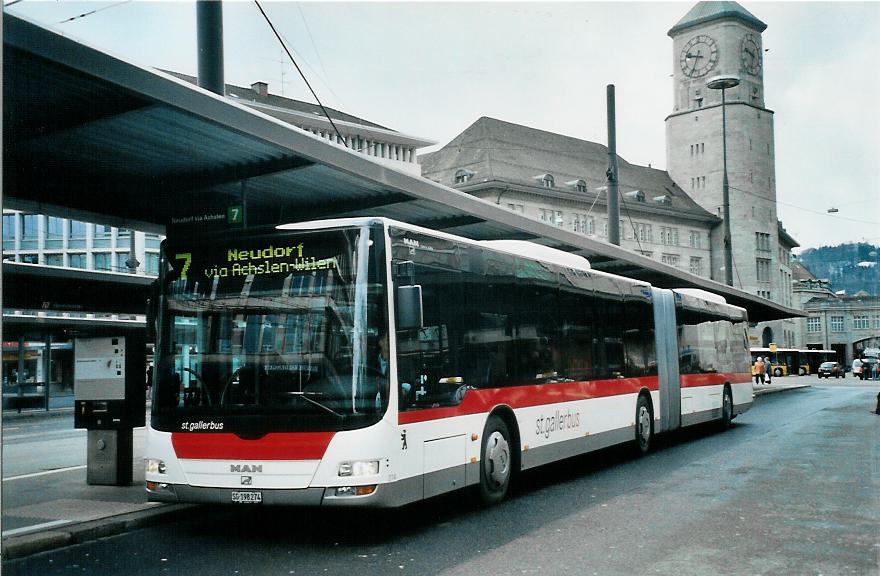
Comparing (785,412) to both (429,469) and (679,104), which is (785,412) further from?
(679,104)

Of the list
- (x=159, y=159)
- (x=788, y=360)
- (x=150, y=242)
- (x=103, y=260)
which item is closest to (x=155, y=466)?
(x=159, y=159)

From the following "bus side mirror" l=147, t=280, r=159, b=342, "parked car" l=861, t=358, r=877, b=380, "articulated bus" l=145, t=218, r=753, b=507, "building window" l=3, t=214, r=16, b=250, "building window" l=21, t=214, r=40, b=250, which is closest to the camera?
"articulated bus" l=145, t=218, r=753, b=507

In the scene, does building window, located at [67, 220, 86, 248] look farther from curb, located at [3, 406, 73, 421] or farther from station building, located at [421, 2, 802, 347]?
curb, located at [3, 406, 73, 421]

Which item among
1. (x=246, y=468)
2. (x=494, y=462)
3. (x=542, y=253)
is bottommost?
(x=494, y=462)

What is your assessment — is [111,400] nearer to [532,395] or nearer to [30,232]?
[532,395]

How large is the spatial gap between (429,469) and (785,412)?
71.5 feet

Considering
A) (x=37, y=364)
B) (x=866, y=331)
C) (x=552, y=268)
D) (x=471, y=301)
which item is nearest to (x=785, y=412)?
(x=552, y=268)

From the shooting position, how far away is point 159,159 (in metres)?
11.0

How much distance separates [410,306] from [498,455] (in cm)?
290

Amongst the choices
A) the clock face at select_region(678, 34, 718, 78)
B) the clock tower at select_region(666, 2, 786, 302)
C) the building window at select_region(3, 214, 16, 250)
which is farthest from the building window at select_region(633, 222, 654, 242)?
the building window at select_region(3, 214, 16, 250)

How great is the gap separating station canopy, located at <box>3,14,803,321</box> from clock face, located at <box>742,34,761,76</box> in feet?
304

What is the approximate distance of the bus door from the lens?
1720cm

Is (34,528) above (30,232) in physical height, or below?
below

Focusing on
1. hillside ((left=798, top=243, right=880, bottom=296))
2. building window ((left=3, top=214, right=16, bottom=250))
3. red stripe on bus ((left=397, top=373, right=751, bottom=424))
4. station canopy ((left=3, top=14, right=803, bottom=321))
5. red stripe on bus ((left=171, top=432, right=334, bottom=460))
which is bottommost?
red stripe on bus ((left=171, top=432, right=334, bottom=460))
